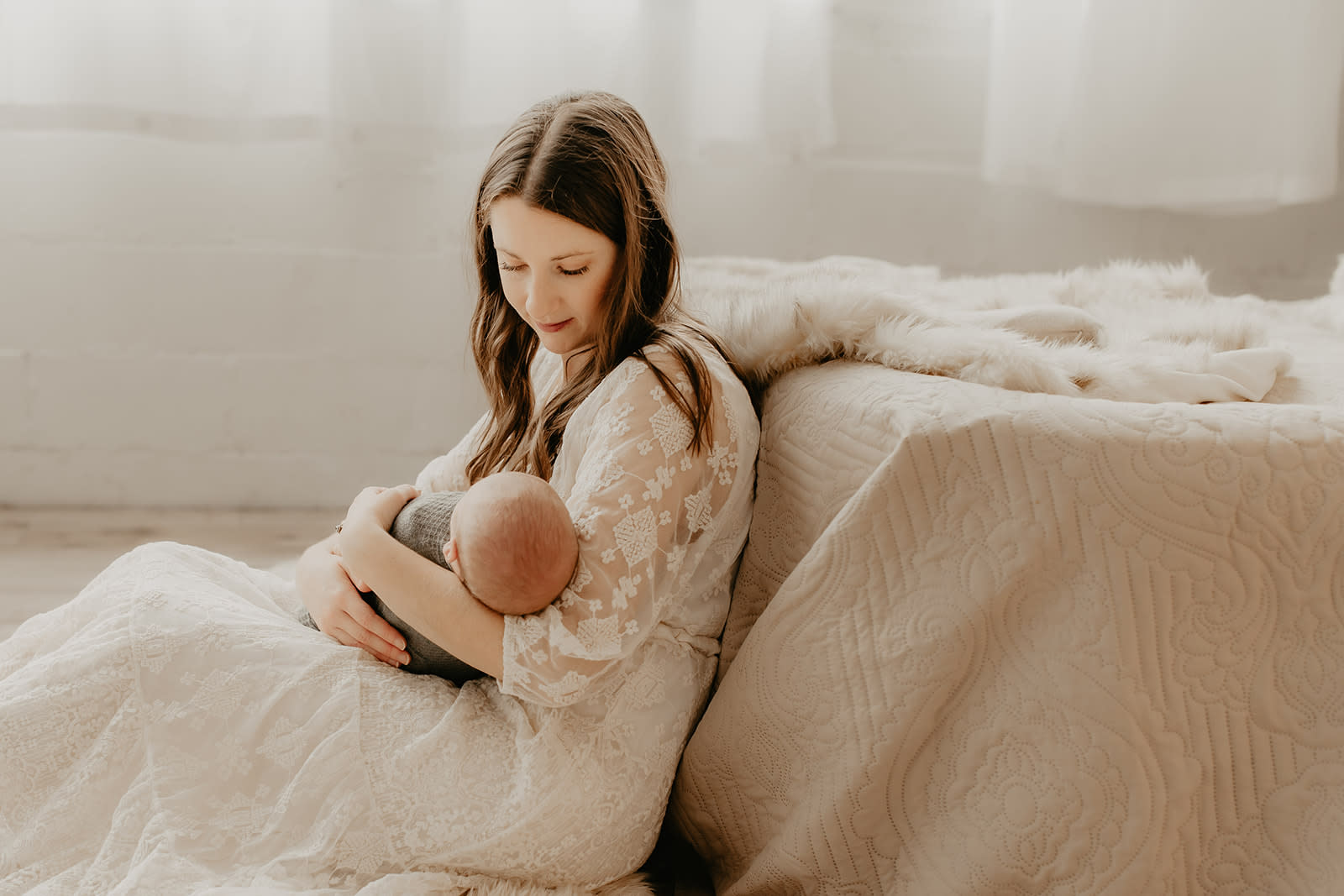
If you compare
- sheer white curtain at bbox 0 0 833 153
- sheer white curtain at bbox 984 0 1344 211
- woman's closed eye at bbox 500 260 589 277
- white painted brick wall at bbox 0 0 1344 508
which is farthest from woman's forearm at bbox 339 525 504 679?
sheer white curtain at bbox 984 0 1344 211

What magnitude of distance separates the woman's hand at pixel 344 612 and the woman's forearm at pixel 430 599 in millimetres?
44

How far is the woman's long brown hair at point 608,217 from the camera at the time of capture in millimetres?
1021

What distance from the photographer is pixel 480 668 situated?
38.3 inches

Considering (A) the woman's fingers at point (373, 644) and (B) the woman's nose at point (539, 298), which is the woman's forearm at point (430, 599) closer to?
(A) the woman's fingers at point (373, 644)

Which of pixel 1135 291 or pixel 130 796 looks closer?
pixel 130 796

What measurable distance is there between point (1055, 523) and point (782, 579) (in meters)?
0.30

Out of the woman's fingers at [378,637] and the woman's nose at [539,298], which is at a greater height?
Result: the woman's nose at [539,298]

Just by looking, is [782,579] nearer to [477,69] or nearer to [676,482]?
[676,482]

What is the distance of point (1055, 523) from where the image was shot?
0.84m

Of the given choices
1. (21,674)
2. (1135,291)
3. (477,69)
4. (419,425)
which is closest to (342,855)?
(21,674)

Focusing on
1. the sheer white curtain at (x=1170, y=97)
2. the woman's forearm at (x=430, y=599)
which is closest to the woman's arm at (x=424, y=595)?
the woman's forearm at (x=430, y=599)

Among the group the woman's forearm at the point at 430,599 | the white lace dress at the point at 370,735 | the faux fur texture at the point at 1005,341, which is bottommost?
the white lace dress at the point at 370,735

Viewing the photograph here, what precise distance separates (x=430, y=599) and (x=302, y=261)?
5.47 feet

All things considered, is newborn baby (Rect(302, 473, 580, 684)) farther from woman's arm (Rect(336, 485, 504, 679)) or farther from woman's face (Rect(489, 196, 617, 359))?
woman's face (Rect(489, 196, 617, 359))
